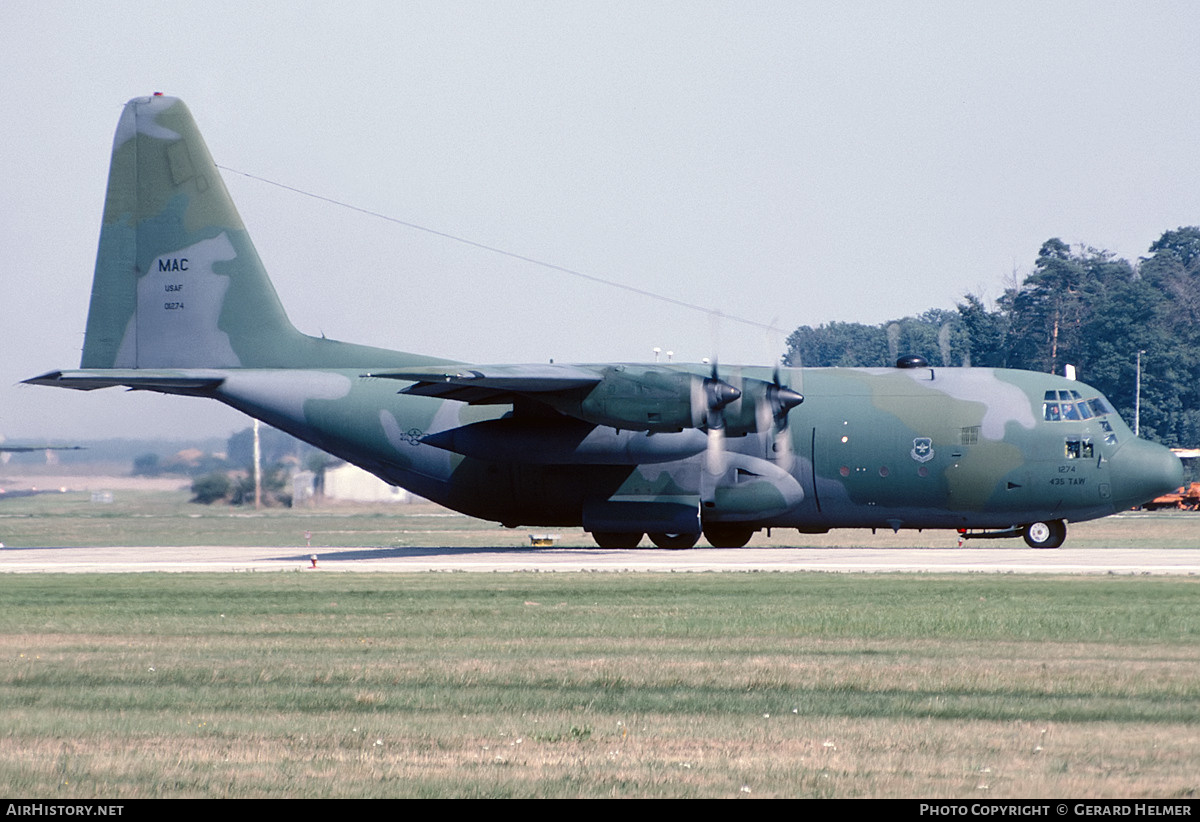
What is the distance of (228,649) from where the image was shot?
16688 mm

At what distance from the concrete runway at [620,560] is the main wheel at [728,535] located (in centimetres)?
72

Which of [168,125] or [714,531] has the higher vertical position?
[168,125]

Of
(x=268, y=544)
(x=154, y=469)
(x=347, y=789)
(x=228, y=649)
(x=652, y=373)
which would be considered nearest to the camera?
(x=347, y=789)

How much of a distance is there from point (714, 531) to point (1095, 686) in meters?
22.2

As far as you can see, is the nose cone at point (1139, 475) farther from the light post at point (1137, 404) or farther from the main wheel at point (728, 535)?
the light post at point (1137, 404)

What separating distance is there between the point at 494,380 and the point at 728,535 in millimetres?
9082

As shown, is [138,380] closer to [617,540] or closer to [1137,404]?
[617,540]

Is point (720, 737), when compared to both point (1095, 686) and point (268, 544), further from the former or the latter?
point (268, 544)

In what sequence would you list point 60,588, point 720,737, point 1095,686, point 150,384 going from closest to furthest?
point 720,737 → point 1095,686 → point 60,588 → point 150,384

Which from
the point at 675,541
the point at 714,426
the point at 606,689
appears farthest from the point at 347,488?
the point at 606,689

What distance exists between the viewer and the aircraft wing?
29.7m

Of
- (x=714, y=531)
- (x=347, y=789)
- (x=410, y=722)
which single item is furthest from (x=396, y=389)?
(x=347, y=789)

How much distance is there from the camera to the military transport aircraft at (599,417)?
106 ft

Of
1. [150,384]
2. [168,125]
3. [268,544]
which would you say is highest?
[168,125]
